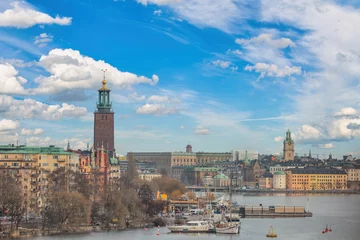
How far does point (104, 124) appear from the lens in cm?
11625

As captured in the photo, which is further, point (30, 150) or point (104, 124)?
point (104, 124)

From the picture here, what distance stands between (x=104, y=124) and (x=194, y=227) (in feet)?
160

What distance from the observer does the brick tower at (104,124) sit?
380 ft

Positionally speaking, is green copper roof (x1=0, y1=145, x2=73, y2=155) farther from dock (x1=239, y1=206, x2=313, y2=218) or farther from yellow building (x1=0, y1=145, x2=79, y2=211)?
dock (x1=239, y1=206, x2=313, y2=218)

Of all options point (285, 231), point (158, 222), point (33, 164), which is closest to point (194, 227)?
point (158, 222)

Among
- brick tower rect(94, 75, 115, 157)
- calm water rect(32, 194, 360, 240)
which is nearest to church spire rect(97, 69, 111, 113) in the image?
brick tower rect(94, 75, 115, 157)

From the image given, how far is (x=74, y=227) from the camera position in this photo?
6322 centimetres

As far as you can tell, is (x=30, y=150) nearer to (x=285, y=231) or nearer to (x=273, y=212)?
(x=285, y=231)

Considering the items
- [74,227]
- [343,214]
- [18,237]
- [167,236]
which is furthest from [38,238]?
[343,214]

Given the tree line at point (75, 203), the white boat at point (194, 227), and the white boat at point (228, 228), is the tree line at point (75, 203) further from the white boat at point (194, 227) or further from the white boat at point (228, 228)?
the white boat at point (228, 228)

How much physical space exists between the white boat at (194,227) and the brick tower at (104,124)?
45022mm

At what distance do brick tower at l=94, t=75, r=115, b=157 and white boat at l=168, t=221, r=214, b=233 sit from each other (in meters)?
45.0

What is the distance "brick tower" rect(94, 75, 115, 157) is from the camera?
380 feet

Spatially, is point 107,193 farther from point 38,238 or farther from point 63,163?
point 38,238
